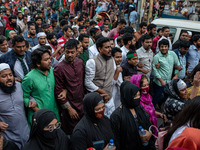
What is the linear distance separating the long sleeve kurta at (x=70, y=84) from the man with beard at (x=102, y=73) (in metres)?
0.14

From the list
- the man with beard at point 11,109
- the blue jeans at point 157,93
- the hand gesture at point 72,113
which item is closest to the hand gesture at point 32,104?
the man with beard at point 11,109

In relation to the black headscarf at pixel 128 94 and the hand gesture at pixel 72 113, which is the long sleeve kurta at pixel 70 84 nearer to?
the hand gesture at pixel 72 113

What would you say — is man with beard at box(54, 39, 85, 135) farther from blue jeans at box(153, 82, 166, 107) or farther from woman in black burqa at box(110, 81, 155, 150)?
blue jeans at box(153, 82, 166, 107)

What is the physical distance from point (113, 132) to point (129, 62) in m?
1.94

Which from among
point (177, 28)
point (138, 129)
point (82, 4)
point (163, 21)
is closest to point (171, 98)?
point (138, 129)

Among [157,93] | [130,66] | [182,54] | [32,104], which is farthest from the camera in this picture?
[182,54]

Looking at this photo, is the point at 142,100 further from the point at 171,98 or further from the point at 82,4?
the point at 82,4

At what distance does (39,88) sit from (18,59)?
87cm

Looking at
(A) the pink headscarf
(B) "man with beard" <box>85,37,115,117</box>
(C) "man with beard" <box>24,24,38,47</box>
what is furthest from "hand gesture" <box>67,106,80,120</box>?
(C) "man with beard" <box>24,24,38,47</box>

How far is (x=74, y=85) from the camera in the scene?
327 centimetres

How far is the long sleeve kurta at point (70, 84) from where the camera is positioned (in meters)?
3.16

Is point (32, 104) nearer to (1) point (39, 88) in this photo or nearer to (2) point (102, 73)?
(1) point (39, 88)

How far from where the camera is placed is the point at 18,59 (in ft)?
11.1

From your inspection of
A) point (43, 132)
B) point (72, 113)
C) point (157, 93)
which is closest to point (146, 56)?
point (157, 93)
